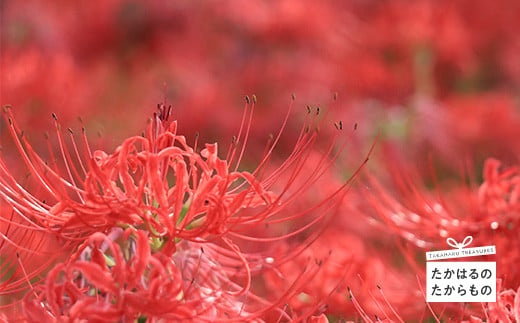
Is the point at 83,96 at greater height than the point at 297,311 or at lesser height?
greater

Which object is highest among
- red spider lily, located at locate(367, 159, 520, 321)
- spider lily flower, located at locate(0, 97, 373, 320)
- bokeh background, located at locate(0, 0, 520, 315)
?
bokeh background, located at locate(0, 0, 520, 315)

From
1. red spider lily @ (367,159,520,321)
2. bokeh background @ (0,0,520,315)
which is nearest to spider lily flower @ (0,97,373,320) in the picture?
red spider lily @ (367,159,520,321)

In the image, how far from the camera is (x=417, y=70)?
347 centimetres

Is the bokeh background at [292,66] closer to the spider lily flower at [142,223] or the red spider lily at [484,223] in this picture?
the red spider lily at [484,223]

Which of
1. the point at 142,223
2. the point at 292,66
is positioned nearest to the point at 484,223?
the point at 142,223

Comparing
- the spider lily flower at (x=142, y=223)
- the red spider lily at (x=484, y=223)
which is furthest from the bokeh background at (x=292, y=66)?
the spider lily flower at (x=142, y=223)

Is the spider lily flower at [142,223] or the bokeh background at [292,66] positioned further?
the bokeh background at [292,66]

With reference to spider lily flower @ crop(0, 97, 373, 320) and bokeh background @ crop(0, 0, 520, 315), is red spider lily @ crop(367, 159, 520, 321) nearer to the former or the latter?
spider lily flower @ crop(0, 97, 373, 320)

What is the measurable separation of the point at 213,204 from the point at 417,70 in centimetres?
279

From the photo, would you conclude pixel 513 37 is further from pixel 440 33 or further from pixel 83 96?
pixel 83 96

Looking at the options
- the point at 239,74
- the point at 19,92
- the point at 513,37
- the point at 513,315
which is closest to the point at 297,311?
the point at 513,315

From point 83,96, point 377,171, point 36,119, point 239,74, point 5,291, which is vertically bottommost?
point 5,291

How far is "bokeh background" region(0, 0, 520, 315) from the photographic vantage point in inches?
121

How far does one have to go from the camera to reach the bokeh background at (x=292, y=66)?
3.07 metres
